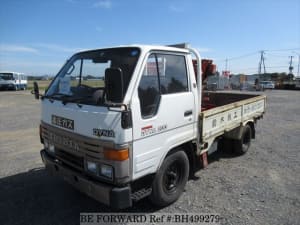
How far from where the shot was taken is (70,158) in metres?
3.13

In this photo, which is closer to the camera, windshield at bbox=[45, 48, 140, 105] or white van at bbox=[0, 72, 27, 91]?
windshield at bbox=[45, 48, 140, 105]

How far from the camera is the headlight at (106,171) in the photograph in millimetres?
2644

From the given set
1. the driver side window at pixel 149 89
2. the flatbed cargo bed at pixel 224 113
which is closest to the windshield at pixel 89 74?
the driver side window at pixel 149 89

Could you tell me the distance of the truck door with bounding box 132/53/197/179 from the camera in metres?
2.79

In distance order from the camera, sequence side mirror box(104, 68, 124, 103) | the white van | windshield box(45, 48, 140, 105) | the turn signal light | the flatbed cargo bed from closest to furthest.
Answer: side mirror box(104, 68, 124, 103) < the turn signal light < windshield box(45, 48, 140, 105) < the flatbed cargo bed < the white van

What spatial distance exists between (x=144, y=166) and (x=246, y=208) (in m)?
1.73

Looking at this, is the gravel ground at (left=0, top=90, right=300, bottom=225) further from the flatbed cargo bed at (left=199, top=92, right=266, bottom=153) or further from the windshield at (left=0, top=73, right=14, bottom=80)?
the windshield at (left=0, top=73, right=14, bottom=80)

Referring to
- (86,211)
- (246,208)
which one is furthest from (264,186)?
(86,211)

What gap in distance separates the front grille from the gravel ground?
0.78 m

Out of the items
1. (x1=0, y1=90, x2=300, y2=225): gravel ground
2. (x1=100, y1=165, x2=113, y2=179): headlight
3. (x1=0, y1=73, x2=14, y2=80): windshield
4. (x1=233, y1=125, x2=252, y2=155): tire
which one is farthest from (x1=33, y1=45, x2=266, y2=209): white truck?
(x1=0, y1=73, x2=14, y2=80): windshield

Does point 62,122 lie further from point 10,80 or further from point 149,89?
point 10,80

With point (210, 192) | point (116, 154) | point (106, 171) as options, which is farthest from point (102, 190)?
point (210, 192)

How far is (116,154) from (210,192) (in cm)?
208

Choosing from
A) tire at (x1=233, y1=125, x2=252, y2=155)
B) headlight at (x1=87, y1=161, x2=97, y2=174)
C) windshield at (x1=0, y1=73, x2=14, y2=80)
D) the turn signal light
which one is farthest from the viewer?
windshield at (x1=0, y1=73, x2=14, y2=80)
